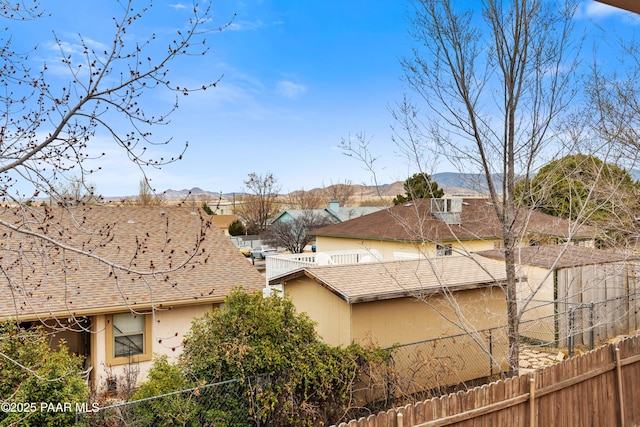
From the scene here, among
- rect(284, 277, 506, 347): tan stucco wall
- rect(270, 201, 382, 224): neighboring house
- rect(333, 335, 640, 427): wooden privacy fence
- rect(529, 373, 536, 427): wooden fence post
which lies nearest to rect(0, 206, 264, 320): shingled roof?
rect(284, 277, 506, 347): tan stucco wall

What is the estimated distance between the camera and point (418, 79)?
7.01m

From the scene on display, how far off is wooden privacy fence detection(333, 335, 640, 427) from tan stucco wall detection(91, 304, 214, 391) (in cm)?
580

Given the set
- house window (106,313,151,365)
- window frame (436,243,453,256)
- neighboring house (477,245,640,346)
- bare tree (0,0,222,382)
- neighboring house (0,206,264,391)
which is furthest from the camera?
neighboring house (477,245,640,346)

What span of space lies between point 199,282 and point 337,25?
700 centimetres

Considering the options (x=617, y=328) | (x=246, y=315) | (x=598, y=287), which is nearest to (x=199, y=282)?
(x=246, y=315)

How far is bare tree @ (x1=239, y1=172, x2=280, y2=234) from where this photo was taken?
146 ft

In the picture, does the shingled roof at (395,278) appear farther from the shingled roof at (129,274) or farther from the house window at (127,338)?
the house window at (127,338)

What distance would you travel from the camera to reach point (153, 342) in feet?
32.4

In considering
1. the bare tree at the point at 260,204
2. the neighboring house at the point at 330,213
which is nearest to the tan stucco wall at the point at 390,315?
the neighboring house at the point at 330,213

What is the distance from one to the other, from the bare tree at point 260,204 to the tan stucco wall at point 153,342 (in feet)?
106

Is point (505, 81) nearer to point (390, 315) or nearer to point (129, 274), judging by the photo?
point (390, 315)

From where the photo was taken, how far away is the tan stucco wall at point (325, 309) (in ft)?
27.3

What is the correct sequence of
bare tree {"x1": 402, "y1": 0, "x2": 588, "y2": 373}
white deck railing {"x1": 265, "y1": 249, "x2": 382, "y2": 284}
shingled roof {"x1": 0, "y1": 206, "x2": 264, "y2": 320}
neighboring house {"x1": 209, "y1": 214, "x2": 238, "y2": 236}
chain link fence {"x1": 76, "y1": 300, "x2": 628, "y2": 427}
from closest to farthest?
chain link fence {"x1": 76, "y1": 300, "x2": 628, "y2": 427} < bare tree {"x1": 402, "y1": 0, "x2": 588, "y2": 373} < shingled roof {"x1": 0, "y1": 206, "x2": 264, "y2": 320} < white deck railing {"x1": 265, "y1": 249, "x2": 382, "y2": 284} < neighboring house {"x1": 209, "y1": 214, "x2": 238, "y2": 236}

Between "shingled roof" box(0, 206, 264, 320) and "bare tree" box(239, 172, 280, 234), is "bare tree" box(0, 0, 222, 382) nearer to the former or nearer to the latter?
"shingled roof" box(0, 206, 264, 320)
